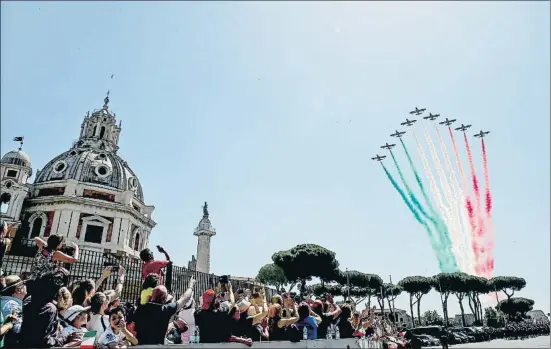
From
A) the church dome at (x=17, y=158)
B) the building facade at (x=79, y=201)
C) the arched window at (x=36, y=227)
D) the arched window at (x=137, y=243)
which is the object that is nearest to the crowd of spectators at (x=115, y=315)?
the building facade at (x=79, y=201)

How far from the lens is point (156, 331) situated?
4.62 metres

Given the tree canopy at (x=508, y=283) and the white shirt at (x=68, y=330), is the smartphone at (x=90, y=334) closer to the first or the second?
the white shirt at (x=68, y=330)

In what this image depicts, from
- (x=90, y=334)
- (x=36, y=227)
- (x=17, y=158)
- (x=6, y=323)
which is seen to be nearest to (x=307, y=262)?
(x=36, y=227)

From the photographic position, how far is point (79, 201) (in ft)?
137

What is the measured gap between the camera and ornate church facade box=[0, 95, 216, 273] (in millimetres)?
41000

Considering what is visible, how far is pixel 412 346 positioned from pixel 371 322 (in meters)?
5.22

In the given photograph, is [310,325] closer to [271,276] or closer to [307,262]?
[307,262]

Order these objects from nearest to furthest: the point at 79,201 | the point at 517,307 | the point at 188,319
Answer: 1. the point at 188,319
2. the point at 79,201
3. the point at 517,307

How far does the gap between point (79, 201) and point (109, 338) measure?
42.7 meters

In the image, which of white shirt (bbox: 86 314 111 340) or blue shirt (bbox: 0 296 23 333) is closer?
blue shirt (bbox: 0 296 23 333)

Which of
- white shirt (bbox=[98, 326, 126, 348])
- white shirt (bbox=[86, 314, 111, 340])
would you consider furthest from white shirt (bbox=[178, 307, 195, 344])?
white shirt (bbox=[98, 326, 126, 348])

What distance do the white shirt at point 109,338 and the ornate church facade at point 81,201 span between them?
1551 inches

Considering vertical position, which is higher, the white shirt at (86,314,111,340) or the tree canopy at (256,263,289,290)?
the tree canopy at (256,263,289,290)

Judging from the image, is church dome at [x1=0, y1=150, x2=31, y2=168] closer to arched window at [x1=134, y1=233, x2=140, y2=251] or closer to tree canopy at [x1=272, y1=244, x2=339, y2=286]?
arched window at [x1=134, y1=233, x2=140, y2=251]
